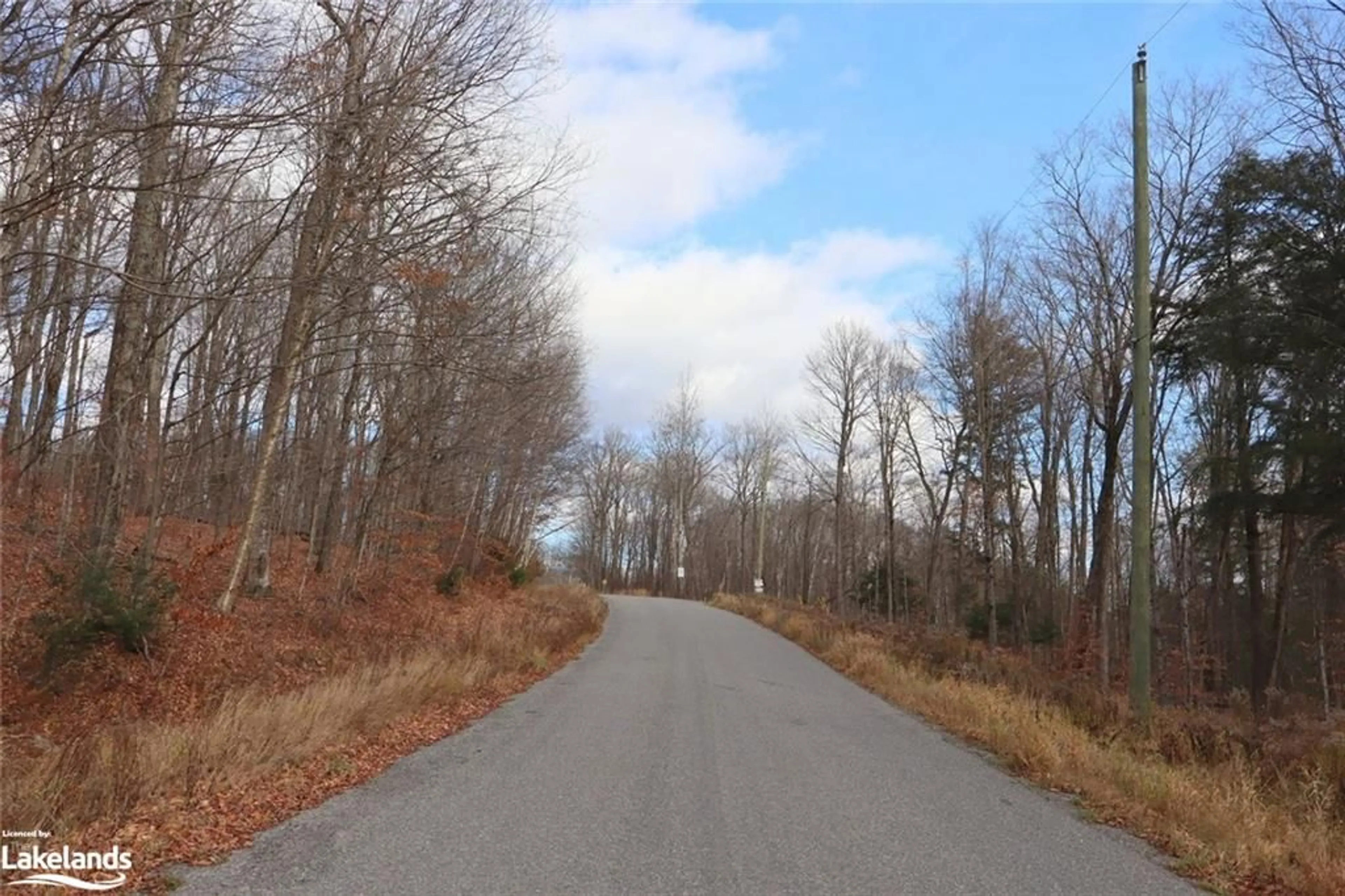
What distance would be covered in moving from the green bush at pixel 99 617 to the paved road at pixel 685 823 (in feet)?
13.6

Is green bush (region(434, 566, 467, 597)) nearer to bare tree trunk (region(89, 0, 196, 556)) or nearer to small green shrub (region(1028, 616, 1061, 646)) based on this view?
bare tree trunk (region(89, 0, 196, 556))

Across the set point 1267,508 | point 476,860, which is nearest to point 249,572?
point 476,860

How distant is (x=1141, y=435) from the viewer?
1233 centimetres

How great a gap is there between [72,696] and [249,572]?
8.43 m

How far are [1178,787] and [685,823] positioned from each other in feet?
14.2

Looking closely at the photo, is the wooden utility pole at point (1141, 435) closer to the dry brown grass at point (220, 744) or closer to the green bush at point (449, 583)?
the dry brown grass at point (220, 744)

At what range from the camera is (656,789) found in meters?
7.71

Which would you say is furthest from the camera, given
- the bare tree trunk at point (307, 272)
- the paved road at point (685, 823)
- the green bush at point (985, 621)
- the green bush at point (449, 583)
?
the green bush at point (985, 621)

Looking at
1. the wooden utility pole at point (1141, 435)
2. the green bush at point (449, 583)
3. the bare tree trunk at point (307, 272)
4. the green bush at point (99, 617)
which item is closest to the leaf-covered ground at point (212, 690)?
the green bush at point (99, 617)

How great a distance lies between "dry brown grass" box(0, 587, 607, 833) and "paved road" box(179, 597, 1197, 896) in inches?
32.9

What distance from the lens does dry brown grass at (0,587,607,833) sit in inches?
228

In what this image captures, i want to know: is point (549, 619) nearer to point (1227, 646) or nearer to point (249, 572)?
point (249, 572)

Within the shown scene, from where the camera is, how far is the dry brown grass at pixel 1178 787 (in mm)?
6172

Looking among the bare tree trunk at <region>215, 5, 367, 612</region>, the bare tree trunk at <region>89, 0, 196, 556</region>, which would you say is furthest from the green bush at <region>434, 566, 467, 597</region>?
the bare tree trunk at <region>89, 0, 196, 556</region>
